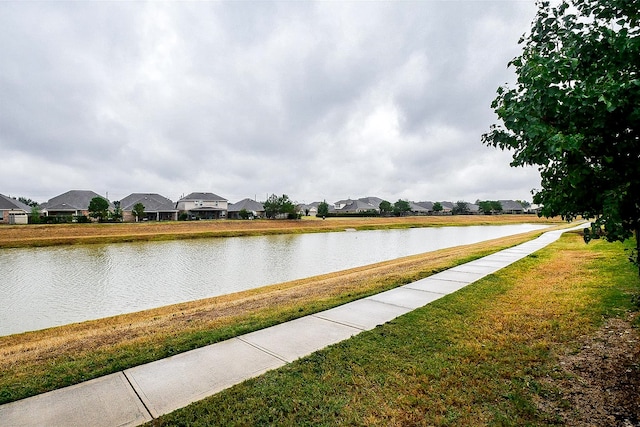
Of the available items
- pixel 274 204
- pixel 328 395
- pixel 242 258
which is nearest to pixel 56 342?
pixel 328 395

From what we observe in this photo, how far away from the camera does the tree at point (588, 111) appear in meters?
2.61

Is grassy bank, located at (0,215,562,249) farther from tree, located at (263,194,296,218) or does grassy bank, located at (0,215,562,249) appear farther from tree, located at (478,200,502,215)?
tree, located at (478,200,502,215)

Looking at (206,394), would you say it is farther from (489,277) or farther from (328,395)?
(489,277)

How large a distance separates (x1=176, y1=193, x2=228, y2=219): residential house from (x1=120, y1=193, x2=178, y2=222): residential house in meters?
2.98

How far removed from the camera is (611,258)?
37.2 ft

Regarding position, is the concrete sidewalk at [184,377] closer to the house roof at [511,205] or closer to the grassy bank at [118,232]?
the grassy bank at [118,232]

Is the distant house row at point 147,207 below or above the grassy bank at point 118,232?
above

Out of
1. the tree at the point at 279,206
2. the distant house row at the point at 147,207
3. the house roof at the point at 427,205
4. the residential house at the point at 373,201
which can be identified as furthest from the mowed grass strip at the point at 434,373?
the house roof at the point at 427,205

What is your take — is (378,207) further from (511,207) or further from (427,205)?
(511,207)

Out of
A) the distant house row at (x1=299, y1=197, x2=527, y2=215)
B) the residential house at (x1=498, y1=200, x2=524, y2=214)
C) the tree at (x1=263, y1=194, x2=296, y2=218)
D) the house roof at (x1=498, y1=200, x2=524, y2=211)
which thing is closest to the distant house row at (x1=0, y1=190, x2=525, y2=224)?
the tree at (x1=263, y1=194, x2=296, y2=218)

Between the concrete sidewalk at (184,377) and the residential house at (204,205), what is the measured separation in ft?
218

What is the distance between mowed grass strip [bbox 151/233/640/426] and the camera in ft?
10.7

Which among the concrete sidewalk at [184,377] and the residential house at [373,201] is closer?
the concrete sidewalk at [184,377]

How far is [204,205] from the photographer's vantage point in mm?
70500
